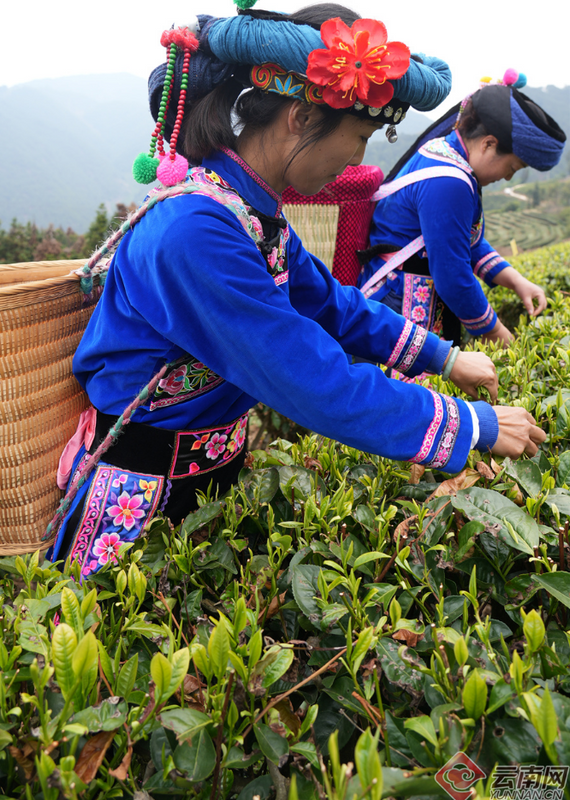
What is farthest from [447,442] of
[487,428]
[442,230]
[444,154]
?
[444,154]

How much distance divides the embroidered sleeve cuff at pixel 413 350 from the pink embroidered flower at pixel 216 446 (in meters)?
0.67

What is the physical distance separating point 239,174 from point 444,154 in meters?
1.67

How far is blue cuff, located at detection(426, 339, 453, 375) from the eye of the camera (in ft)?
5.89

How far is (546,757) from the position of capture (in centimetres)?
63

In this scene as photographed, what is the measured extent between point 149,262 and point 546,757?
1.13 meters

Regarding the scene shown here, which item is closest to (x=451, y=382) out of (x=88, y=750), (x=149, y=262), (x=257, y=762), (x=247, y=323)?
(x=247, y=323)

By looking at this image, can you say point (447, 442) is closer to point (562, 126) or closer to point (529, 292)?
point (529, 292)

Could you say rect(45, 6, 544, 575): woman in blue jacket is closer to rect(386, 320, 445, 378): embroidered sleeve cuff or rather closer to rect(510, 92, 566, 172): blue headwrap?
rect(386, 320, 445, 378): embroidered sleeve cuff

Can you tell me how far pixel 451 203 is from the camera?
2.60m

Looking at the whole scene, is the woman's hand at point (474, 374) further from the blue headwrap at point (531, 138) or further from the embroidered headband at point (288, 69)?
the blue headwrap at point (531, 138)

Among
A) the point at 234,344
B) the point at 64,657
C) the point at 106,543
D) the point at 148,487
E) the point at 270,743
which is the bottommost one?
the point at 106,543

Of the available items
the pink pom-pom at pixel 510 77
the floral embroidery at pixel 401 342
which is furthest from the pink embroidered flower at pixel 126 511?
the pink pom-pom at pixel 510 77

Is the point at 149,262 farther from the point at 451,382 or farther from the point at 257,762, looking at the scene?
the point at 451,382

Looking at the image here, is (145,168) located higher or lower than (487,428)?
higher
